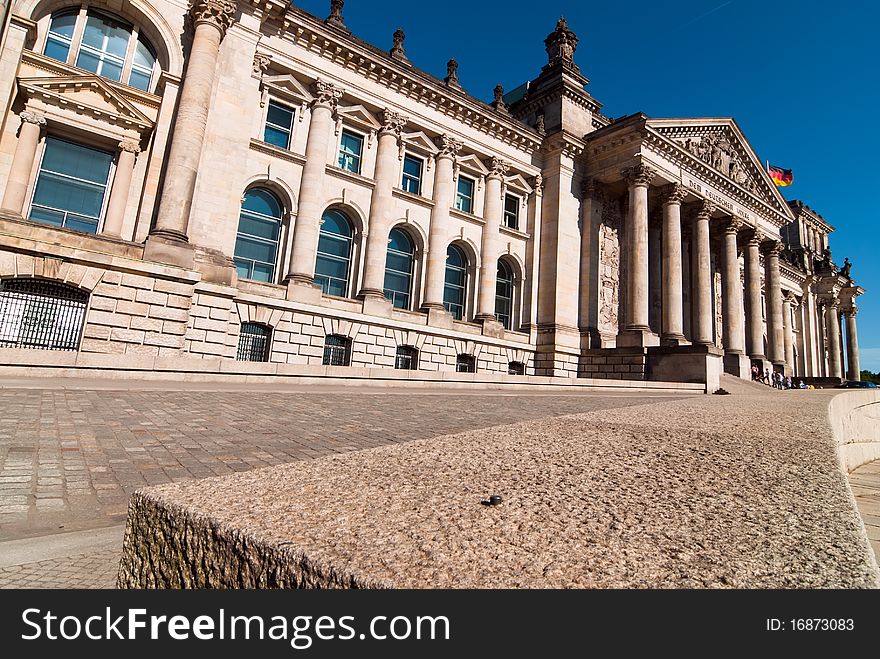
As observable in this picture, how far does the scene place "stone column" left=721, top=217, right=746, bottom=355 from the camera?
30.3 m

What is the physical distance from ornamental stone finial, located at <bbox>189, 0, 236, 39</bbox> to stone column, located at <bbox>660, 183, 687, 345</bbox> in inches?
983

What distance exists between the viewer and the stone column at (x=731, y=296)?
1192 inches

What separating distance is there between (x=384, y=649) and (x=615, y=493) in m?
1.35

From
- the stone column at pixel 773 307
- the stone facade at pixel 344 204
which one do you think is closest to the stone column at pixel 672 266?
the stone facade at pixel 344 204

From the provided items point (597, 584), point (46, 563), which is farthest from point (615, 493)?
point (46, 563)

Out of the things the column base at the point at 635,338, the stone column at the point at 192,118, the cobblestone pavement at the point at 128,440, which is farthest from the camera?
the column base at the point at 635,338

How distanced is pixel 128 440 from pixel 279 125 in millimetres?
19351

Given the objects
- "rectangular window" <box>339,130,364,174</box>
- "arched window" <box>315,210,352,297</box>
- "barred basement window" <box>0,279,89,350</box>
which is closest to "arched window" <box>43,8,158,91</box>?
"rectangular window" <box>339,130,364,174</box>

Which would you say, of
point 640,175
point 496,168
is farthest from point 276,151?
point 640,175

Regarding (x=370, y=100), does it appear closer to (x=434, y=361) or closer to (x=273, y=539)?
(x=434, y=361)

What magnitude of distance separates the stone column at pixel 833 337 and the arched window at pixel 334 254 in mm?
56441

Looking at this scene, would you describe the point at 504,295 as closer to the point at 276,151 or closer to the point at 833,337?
the point at 276,151

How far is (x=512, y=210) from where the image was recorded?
1147 inches

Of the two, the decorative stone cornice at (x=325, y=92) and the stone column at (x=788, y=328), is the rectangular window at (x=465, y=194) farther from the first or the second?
the stone column at (x=788, y=328)
